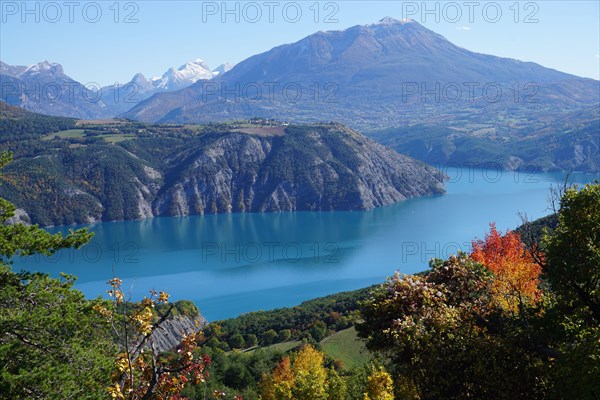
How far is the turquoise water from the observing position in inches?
3187

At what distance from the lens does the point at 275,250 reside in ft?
349

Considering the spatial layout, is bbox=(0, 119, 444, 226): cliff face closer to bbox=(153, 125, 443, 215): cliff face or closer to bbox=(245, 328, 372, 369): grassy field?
bbox=(153, 125, 443, 215): cliff face

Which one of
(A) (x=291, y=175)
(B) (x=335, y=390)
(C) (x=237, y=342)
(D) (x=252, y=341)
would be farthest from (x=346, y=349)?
(A) (x=291, y=175)

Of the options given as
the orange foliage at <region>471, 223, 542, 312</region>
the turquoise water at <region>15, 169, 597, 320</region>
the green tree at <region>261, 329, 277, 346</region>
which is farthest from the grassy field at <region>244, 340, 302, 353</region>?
the orange foliage at <region>471, 223, 542, 312</region>

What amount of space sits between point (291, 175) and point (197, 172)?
30.1 metres

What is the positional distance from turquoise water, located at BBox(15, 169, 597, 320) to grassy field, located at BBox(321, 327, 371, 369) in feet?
84.1

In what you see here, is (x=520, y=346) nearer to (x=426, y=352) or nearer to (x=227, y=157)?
(x=426, y=352)

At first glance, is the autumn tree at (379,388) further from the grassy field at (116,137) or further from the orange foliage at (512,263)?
the grassy field at (116,137)

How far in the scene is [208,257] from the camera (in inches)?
4038

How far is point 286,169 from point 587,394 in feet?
552

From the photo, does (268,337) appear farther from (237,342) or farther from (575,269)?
(575,269)

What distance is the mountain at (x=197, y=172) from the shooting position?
155 meters

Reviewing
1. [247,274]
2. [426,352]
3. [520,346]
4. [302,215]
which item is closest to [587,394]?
[520,346]

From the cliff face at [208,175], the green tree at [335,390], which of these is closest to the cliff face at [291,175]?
the cliff face at [208,175]
